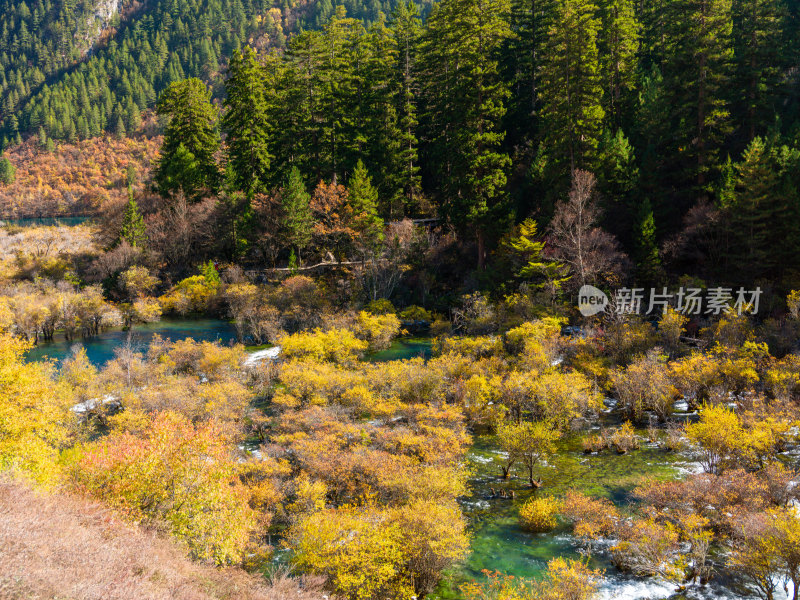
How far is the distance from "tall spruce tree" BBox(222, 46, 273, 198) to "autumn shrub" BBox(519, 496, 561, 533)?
39.8 meters

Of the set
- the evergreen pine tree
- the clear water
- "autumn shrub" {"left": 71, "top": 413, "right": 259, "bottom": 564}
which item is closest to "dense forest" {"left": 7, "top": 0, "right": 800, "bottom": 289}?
the clear water

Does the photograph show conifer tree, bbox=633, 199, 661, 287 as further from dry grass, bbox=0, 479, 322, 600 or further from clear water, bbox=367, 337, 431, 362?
dry grass, bbox=0, 479, 322, 600

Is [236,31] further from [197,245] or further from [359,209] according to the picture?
[359,209]

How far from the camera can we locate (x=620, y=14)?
40781mm

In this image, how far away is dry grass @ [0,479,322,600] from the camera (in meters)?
7.53

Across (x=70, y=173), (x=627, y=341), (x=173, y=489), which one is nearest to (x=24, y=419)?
(x=173, y=489)

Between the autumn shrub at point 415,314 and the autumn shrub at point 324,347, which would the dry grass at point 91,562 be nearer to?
the autumn shrub at point 324,347

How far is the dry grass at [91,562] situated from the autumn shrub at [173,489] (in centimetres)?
49

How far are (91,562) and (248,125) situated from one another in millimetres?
45515

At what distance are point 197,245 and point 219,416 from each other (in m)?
34.1

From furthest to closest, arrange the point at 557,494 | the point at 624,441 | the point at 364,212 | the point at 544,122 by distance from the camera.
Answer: the point at 364,212, the point at 544,122, the point at 624,441, the point at 557,494

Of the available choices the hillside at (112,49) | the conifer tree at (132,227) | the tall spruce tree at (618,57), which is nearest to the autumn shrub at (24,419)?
the conifer tree at (132,227)

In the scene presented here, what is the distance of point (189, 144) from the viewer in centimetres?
5369

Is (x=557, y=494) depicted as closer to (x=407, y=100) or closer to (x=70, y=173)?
(x=407, y=100)
